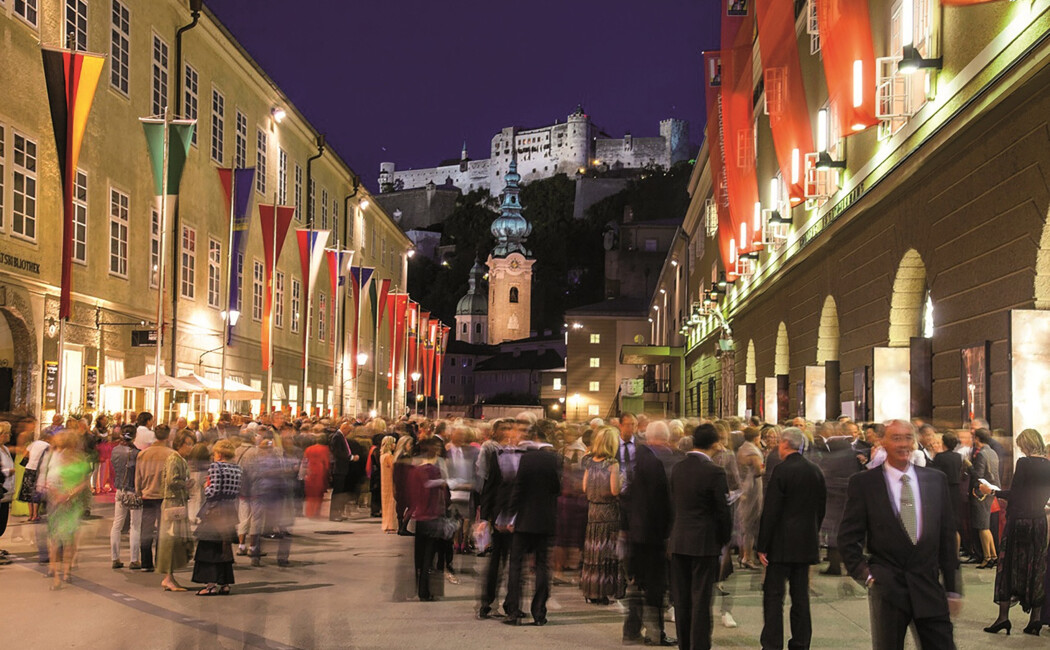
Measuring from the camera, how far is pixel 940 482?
6965mm

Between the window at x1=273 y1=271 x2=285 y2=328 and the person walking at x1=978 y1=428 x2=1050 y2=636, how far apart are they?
111 feet

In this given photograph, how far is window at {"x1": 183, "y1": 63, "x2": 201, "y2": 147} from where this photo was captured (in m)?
32.1


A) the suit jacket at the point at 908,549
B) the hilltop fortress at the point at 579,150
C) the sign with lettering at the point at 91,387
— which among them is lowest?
the suit jacket at the point at 908,549

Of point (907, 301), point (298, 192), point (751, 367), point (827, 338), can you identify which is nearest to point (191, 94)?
point (298, 192)

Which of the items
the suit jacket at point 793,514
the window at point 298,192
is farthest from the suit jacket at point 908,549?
the window at point 298,192

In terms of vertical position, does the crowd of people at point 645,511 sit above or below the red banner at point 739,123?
below

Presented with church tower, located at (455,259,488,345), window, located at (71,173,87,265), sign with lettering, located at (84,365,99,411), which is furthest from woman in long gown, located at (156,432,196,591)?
church tower, located at (455,259,488,345)

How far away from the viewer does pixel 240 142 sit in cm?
3756

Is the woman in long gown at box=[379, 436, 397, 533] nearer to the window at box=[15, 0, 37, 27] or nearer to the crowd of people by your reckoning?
the crowd of people

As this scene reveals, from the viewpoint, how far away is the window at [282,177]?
42.3 m

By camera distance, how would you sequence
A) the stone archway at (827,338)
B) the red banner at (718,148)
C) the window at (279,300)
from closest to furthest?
1. the stone archway at (827,338)
2. the red banner at (718,148)
3. the window at (279,300)

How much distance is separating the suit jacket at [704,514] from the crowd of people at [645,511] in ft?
0.05

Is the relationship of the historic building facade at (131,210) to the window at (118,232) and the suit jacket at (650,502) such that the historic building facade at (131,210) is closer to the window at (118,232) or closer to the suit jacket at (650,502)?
the window at (118,232)

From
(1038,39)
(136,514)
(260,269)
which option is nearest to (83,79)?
(136,514)
